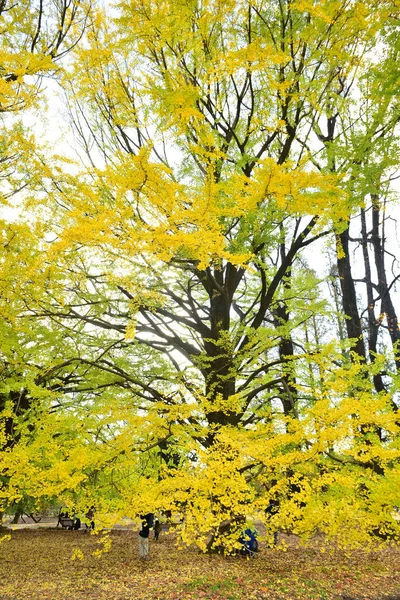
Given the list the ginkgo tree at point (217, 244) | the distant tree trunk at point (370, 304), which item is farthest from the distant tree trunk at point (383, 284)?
the ginkgo tree at point (217, 244)

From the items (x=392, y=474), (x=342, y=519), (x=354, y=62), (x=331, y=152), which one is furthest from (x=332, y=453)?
(x=354, y=62)

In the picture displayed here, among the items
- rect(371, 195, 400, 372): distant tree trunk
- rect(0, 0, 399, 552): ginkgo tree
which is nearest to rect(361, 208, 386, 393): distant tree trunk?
rect(371, 195, 400, 372): distant tree trunk

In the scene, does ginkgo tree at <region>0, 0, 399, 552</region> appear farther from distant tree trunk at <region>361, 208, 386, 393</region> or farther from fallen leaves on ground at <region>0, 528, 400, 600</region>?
distant tree trunk at <region>361, 208, 386, 393</region>

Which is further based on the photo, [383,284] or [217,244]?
[383,284]

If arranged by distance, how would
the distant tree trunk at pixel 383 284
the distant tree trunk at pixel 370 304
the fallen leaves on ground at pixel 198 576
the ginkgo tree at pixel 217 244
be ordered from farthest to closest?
1. the distant tree trunk at pixel 370 304
2. the distant tree trunk at pixel 383 284
3. the fallen leaves on ground at pixel 198 576
4. the ginkgo tree at pixel 217 244

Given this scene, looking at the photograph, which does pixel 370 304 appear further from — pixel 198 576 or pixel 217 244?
pixel 217 244

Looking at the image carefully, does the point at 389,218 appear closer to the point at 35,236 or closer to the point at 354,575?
the point at 354,575

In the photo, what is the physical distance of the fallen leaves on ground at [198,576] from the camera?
4941 mm

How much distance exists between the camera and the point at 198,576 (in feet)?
17.9

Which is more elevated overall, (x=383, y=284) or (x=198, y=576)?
(x=383, y=284)

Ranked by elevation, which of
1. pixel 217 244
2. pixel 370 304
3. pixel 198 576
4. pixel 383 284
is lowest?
pixel 198 576

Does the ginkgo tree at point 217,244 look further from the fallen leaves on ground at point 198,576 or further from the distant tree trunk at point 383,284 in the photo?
the distant tree trunk at point 383,284

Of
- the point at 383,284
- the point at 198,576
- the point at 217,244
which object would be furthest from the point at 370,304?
the point at 217,244

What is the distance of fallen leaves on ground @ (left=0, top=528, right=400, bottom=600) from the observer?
16.2 feet
